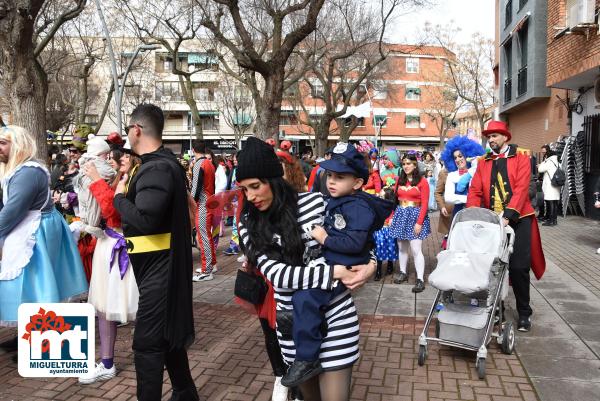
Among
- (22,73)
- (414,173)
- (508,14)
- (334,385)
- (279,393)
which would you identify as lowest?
(279,393)

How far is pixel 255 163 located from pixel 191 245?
1.18 m

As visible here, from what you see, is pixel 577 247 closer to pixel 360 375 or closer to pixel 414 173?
pixel 414 173

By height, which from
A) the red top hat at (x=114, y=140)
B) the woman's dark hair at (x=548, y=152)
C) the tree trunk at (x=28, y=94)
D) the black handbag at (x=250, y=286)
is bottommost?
the black handbag at (x=250, y=286)

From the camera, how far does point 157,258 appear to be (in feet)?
10.3

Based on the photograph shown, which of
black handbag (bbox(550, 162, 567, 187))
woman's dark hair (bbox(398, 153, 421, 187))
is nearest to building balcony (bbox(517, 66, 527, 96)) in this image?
black handbag (bbox(550, 162, 567, 187))

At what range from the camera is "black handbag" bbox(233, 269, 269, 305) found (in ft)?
9.29

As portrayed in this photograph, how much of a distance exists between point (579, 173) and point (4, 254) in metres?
14.0

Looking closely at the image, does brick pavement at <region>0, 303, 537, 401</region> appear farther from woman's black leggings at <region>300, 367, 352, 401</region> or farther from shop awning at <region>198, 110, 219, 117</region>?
shop awning at <region>198, 110, 219, 117</region>

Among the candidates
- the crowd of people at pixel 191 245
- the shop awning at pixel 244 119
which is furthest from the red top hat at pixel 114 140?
the shop awning at pixel 244 119

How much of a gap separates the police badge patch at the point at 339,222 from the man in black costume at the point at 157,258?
3.79 ft

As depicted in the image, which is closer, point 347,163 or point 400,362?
point 347,163

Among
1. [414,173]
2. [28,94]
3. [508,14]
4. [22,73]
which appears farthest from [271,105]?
[508,14]

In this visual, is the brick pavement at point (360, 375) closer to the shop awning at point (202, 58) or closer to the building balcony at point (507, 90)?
the building balcony at point (507, 90)

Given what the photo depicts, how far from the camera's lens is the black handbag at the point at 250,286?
2.83m
